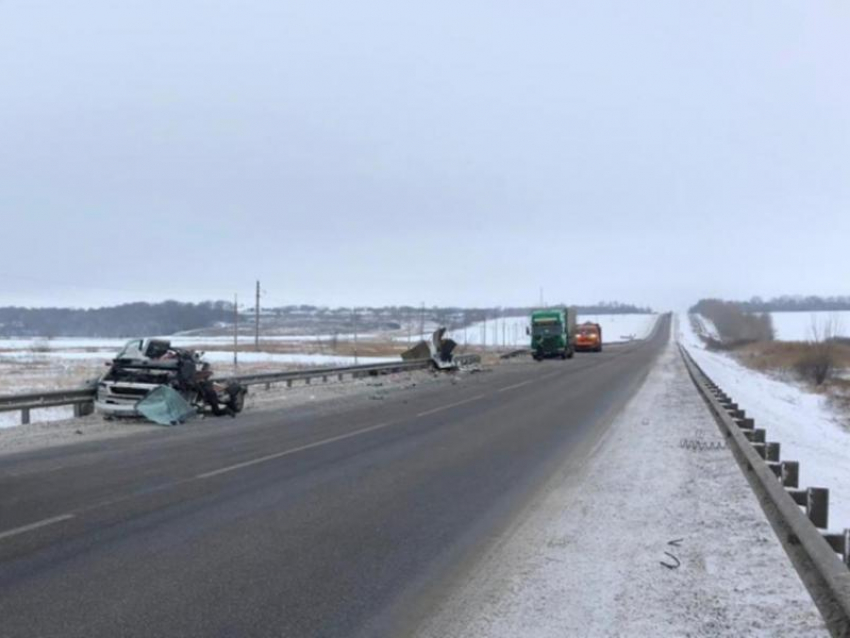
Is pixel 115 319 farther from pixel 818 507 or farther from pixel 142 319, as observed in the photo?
pixel 818 507

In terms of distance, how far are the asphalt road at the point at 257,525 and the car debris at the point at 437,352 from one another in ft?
82.9

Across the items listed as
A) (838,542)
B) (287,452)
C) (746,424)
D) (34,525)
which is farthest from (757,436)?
(34,525)

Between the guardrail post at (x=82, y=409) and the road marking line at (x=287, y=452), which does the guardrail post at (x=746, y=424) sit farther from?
the guardrail post at (x=82, y=409)

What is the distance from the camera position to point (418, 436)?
52.0 ft

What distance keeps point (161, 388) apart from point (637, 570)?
1429 centimetres

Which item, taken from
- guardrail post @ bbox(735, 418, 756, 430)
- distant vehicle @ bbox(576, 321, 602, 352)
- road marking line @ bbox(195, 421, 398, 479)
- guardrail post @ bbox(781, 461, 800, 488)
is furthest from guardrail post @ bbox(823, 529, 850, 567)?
distant vehicle @ bbox(576, 321, 602, 352)

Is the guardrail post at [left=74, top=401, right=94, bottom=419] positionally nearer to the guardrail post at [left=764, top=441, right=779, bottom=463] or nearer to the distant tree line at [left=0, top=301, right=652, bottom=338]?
the guardrail post at [left=764, top=441, right=779, bottom=463]

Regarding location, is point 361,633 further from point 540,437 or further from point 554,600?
point 540,437

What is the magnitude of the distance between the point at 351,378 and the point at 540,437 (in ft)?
68.0

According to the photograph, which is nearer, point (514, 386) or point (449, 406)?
point (449, 406)

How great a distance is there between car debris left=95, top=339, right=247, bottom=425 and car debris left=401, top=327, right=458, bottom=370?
21.8m

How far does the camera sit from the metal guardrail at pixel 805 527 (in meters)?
4.66

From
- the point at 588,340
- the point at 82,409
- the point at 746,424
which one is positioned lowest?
the point at 82,409

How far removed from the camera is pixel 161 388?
18.8 m
